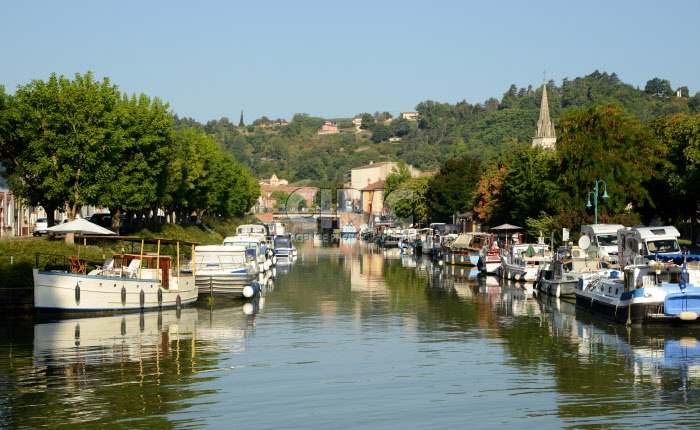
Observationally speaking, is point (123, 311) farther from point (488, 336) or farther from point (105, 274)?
point (488, 336)

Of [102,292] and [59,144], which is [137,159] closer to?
[59,144]

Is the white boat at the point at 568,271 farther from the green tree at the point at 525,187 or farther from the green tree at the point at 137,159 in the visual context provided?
the green tree at the point at 525,187

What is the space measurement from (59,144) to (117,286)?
60.0ft

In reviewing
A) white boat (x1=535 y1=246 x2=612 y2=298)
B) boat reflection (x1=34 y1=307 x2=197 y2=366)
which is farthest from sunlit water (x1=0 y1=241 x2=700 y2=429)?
white boat (x1=535 y1=246 x2=612 y2=298)

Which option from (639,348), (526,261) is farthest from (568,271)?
(639,348)

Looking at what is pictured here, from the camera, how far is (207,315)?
4822 cm

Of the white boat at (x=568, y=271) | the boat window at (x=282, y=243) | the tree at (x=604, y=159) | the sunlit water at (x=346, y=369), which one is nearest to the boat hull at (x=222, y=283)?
the sunlit water at (x=346, y=369)

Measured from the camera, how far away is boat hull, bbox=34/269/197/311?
43688 mm

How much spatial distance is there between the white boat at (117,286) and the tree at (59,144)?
11.5 m

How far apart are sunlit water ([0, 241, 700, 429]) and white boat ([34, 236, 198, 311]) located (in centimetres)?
84

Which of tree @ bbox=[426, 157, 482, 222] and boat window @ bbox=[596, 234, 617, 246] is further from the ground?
tree @ bbox=[426, 157, 482, 222]

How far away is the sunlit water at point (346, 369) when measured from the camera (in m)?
25.0

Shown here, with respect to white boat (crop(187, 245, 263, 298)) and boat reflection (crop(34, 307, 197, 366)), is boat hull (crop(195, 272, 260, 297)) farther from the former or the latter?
boat reflection (crop(34, 307, 197, 366))

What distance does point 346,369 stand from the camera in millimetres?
32156
